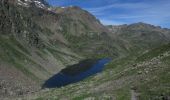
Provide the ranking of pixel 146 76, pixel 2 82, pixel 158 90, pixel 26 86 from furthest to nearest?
pixel 26 86 → pixel 2 82 → pixel 146 76 → pixel 158 90

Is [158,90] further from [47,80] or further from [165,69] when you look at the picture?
[47,80]

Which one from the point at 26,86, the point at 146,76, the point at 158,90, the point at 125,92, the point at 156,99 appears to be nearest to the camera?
the point at 156,99

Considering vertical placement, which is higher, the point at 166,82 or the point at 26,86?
the point at 166,82

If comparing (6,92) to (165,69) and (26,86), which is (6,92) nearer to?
(26,86)

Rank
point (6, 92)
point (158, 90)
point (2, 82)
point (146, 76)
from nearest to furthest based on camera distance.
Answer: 1. point (158, 90)
2. point (146, 76)
3. point (6, 92)
4. point (2, 82)

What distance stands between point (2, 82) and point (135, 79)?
101219mm

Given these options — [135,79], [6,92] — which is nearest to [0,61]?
[6,92]

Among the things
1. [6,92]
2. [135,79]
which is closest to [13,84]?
[6,92]

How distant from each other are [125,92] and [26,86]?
117 metres

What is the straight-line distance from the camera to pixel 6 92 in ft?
458

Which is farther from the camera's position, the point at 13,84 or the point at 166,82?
the point at 13,84

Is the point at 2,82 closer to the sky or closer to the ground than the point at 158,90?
closer to the ground

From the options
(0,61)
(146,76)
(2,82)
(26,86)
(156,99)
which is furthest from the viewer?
(0,61)

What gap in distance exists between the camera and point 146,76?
227ft
